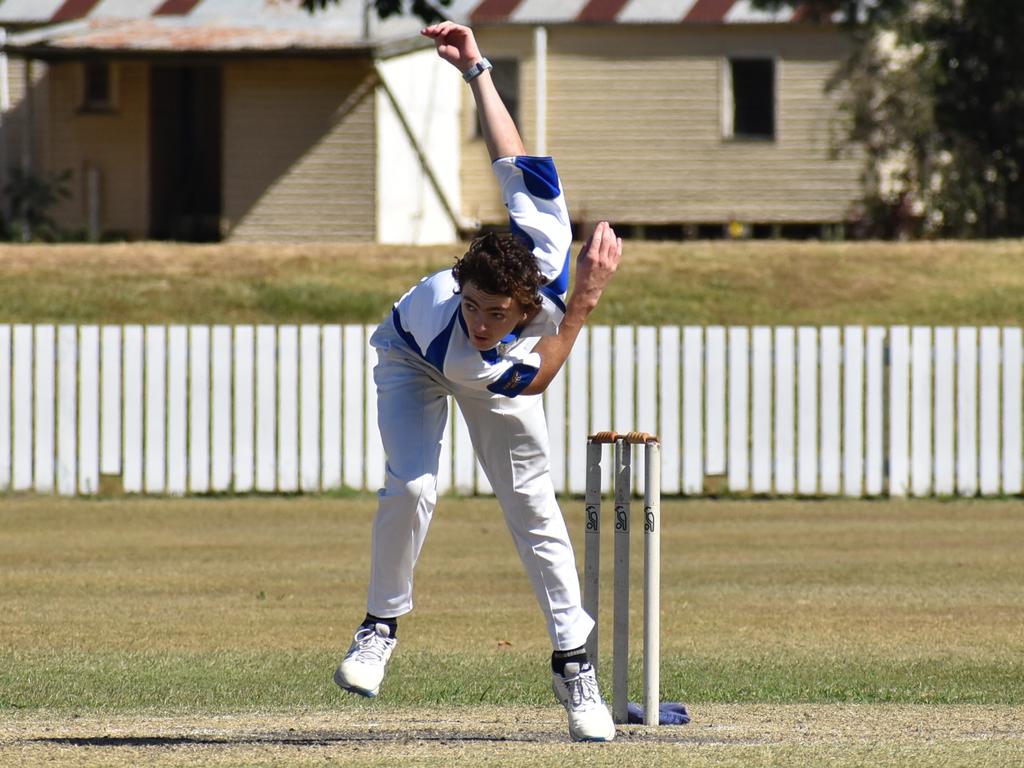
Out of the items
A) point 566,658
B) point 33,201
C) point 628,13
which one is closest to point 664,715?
point 566,658

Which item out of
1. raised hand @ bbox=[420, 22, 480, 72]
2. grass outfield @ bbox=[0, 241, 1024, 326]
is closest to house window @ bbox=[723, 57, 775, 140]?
grass outfield @ bbox=[0, 241, 1024, 326]

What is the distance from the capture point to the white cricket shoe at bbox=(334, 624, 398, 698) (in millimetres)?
6266

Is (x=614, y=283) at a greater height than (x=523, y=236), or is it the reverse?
(x=614, y=283)

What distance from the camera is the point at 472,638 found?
9648mm

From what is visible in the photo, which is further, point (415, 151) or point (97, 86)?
point (97, 86)

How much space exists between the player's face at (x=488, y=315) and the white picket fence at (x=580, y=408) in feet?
33.9

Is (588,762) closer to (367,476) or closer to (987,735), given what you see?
(987,735)

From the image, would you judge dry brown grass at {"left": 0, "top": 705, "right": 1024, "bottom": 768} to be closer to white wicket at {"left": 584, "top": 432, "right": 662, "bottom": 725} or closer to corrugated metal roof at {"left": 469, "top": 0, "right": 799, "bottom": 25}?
white wicket at {"left": 584, "top": 432, "right": 662, "bottom": 725}

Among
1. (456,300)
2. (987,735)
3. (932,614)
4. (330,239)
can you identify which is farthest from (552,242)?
(330,239)

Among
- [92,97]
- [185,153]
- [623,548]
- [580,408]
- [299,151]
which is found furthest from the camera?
[185,153]

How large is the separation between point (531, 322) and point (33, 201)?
944 inches

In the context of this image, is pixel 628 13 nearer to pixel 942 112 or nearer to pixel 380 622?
pixel 942 112

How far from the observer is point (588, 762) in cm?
588

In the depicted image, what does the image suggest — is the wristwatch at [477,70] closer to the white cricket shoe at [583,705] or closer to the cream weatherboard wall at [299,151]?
the white cricket shoe at [583,705]
